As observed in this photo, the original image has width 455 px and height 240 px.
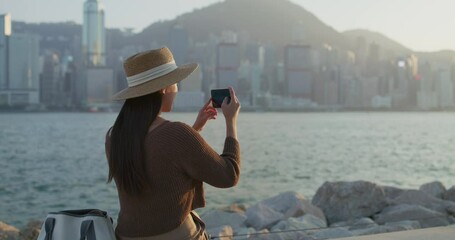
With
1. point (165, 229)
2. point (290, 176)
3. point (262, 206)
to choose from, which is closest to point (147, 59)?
point (165, 229)

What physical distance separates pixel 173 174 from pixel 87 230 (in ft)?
0.96

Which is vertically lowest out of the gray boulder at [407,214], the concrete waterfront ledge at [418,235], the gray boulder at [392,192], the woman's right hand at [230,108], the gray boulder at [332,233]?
the gray boulder at [392,192]

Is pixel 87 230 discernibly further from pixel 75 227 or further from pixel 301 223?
pixel 301 223

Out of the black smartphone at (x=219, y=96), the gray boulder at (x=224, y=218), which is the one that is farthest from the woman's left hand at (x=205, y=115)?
the gray boulder at (x=224, y=218)

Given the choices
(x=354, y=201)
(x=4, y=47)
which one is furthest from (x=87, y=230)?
(x=4, y=47)

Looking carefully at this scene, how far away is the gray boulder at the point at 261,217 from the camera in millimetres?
8610

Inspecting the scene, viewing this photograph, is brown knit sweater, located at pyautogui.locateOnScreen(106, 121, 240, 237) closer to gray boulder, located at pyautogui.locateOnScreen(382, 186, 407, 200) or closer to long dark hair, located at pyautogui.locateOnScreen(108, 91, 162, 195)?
long dark hair, located at pyautogui.locateOnScreen(108, 91, 162, 195)

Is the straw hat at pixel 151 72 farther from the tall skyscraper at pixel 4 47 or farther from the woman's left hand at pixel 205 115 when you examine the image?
the tall skyscraper at pixel 4 47

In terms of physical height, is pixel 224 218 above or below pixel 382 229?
below

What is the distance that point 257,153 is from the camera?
4484cm

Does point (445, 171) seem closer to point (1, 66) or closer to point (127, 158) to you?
point (127, 158)

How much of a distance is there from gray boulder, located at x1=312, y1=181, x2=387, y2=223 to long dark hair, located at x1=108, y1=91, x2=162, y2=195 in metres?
6.85

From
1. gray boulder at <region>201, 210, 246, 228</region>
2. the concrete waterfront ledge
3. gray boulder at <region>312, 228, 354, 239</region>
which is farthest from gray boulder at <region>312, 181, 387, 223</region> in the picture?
the concrete waterfront ledge

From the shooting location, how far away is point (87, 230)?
202 centimetres
